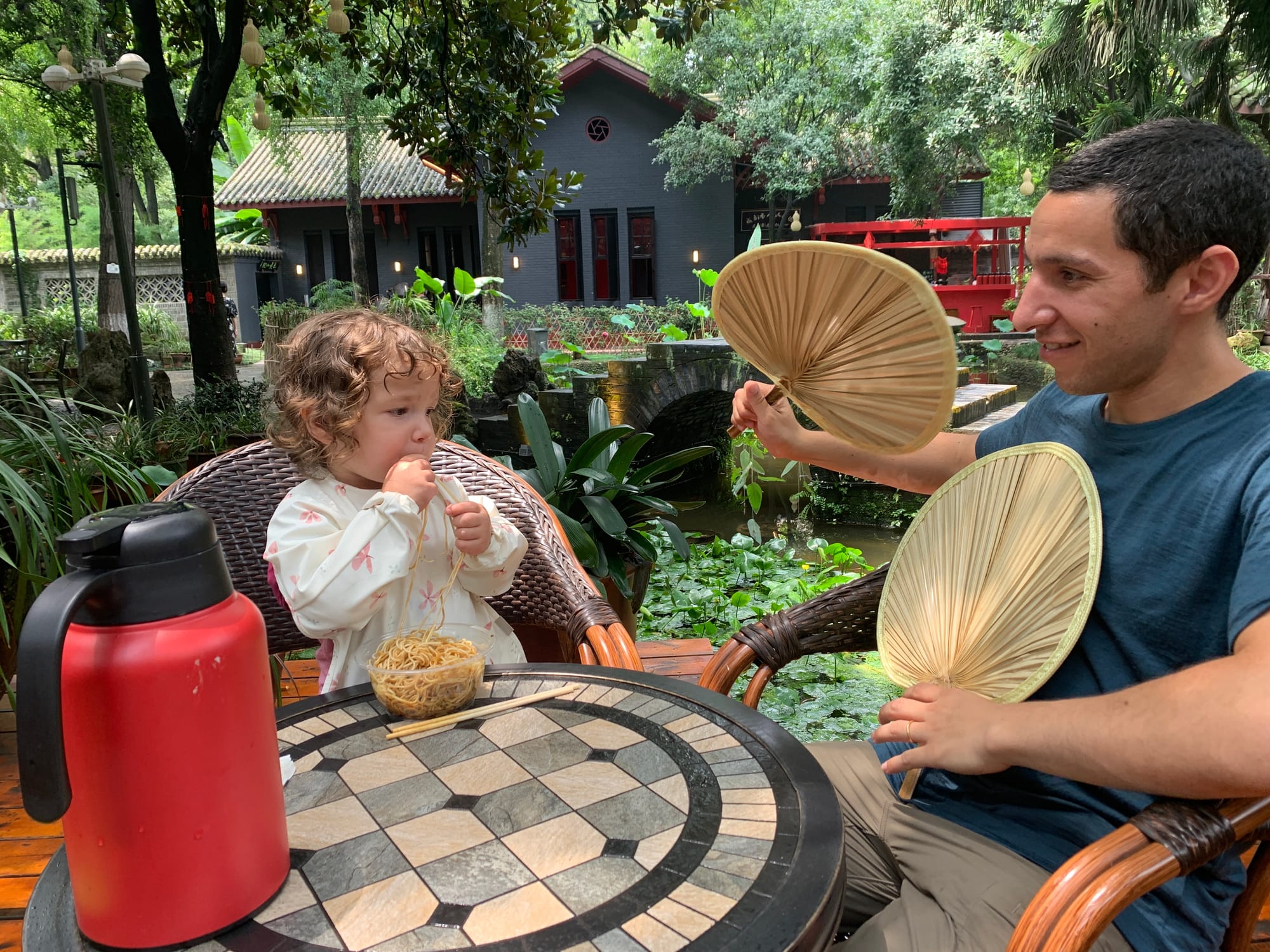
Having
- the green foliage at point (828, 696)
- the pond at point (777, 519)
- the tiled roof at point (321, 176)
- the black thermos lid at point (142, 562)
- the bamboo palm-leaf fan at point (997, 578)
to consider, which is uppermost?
the tiled roof at point (321, 176)

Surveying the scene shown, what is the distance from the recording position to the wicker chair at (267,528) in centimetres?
175

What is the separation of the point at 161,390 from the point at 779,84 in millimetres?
10556

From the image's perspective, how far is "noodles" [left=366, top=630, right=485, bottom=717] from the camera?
1.12 meters

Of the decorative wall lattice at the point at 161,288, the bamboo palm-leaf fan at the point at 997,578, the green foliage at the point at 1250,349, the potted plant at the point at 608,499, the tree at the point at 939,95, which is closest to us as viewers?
the bamboo palm-leaf fan at the point at 997,578

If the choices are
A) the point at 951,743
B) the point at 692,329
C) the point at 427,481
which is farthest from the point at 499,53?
the point at 692,329

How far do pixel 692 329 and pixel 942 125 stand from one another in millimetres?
4902

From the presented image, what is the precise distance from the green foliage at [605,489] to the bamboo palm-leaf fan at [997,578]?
1735 mm

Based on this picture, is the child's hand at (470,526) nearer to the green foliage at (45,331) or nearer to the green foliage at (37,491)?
the green foliage at (37,491)

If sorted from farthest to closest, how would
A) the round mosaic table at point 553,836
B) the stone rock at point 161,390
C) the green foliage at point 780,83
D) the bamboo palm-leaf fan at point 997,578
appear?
the green foliage at point 780,83
the stone rock at point 161,390
the bamboo palm-leaf fan at point 997,578
the round mosaic table at point 553,836

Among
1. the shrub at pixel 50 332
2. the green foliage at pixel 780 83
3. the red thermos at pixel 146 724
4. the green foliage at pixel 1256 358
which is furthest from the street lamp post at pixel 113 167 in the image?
the green foliage at pixel 1256 358

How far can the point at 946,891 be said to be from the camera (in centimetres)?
104

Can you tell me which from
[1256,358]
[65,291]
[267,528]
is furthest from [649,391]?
[65,291]

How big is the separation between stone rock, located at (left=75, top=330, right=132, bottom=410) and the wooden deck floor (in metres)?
8.50

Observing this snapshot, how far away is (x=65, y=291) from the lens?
2152cm
